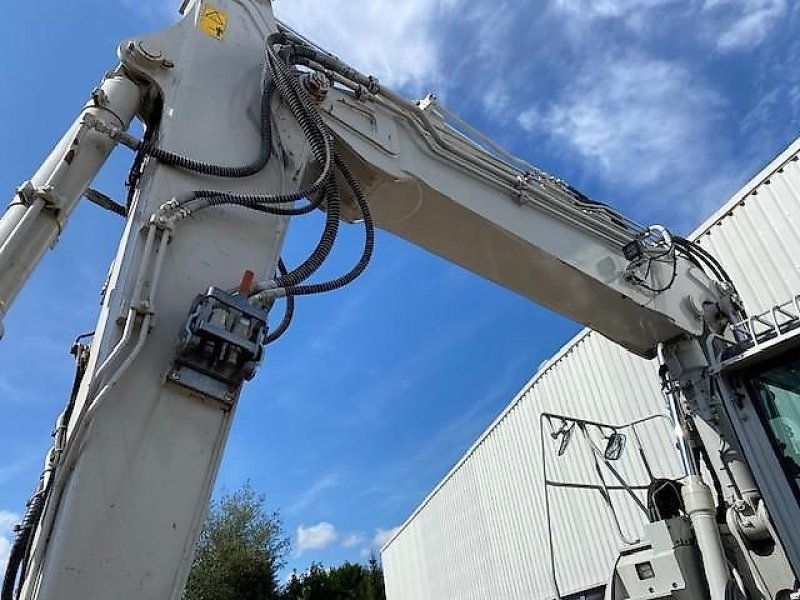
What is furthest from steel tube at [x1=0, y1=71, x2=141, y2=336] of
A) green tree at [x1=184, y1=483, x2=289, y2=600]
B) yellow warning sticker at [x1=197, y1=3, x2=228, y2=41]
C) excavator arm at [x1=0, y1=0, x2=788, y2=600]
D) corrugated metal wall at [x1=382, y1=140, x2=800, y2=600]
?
green tree at [x1=184, y1=483, x2=289, y2=600]

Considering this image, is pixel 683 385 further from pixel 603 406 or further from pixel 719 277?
pixel 603 406

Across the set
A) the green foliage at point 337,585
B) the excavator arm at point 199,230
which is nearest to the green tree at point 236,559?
the green foliage at point 337,585

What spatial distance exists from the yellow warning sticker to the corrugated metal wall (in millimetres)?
3986

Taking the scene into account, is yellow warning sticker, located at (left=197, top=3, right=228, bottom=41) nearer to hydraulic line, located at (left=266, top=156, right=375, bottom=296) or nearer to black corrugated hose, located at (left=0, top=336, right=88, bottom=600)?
hydraulic line, located at (left=266, top=156, right=375, bottom=296)

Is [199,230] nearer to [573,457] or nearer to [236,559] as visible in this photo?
[573,457]

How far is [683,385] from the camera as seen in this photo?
4.11m

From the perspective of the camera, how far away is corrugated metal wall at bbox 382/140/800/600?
22.4 ft

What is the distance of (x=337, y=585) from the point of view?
25156 millimetres

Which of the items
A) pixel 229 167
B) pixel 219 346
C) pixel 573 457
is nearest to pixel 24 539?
pixel 219 346

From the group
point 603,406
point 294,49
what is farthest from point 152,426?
point 603,406

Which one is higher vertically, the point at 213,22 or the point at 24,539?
the point at 213,22

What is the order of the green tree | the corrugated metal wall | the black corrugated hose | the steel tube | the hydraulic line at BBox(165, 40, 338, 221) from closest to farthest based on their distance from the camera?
the black corrugated hose, the steel tube, the hydraulic line at BBox(165, 40, 338, 221), the corrugated metal wall, the green tree

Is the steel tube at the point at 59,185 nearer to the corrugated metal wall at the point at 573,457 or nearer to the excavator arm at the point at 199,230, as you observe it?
the excavator arm at the point at 199,230

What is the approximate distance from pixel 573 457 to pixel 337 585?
1909 centimetres
